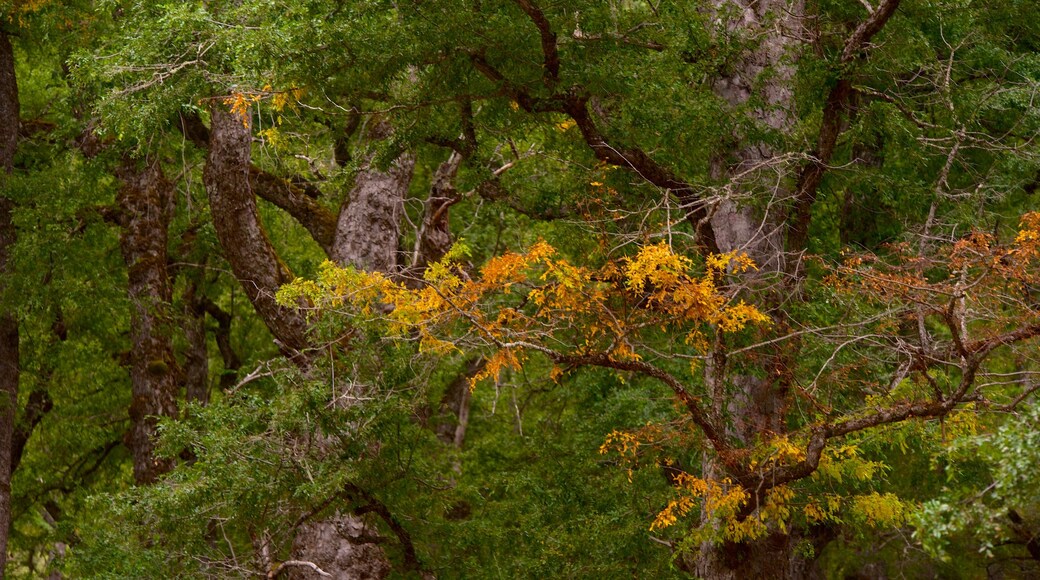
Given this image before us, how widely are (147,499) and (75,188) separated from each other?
5.65 meters

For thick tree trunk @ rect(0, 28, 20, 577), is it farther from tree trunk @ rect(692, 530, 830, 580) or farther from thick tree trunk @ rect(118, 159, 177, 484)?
tree trunk @ rect(692, 530, 830, 580)

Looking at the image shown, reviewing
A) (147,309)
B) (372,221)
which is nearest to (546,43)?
(372,221)

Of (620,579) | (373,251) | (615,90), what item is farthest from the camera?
(373,251)

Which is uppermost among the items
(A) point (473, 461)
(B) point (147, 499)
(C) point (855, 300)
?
(C) point (855, 300)

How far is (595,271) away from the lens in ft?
32.0

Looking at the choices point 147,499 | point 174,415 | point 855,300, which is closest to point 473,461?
point 174,415

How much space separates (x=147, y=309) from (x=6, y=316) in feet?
5.61

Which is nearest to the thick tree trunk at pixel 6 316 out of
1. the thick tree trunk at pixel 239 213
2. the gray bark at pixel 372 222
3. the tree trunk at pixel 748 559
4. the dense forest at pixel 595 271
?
the dense forest at pixel 595 271

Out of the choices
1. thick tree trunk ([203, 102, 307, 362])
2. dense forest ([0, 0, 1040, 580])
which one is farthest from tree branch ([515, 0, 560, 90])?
thick tree trunk ([203, 102, 307, 362])

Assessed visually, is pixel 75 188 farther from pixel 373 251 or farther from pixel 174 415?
pixel 373 251

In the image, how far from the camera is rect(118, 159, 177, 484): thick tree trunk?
14992 mm

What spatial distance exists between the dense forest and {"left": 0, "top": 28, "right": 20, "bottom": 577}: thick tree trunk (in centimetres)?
48

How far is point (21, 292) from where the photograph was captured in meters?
14.5

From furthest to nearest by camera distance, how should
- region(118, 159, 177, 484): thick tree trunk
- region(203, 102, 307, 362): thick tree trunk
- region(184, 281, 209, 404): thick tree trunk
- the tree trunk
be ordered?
region(184, 281, 209, 404): thick tree trunk < region(118, 159, 177, 484): thick tree trunk < region(203, 102, 307, 362): thick tree trunk < the tree trunk
